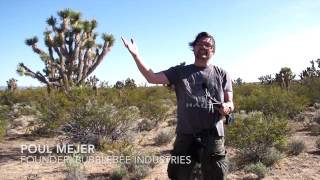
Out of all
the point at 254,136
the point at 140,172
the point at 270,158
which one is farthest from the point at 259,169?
the point at 140,172

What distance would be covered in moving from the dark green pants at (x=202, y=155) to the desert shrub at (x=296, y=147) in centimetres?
549

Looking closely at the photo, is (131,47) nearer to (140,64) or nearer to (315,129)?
(140,64)

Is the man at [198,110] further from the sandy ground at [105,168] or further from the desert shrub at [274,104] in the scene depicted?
the desert shrub at [274,104]

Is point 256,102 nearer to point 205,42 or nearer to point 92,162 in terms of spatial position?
point 92,162

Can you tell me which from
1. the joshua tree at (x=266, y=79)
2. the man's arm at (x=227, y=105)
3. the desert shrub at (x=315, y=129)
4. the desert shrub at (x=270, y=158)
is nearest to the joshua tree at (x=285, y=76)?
the joshua tree at (x=266, y=79)

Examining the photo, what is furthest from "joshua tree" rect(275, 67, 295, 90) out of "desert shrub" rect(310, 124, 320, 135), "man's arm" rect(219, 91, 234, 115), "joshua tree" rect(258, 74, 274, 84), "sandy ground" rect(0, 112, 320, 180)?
"man's arm" rect(219, 91, 234, 115)

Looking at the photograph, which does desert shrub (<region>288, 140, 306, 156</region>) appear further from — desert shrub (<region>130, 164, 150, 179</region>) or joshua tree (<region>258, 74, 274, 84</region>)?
joshua tree (<region>258, 74, 274, 84</region>)

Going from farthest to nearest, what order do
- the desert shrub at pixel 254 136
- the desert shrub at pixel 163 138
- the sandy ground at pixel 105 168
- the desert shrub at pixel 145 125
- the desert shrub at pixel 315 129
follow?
1. the desert shrub at pixel 145 125
2. the desert shrub at pixel 315 129
3. the desert shrub at pixel 163 138
4. the desert shrub at pixel 254 136
5. the sandy ground at pixel 105 168

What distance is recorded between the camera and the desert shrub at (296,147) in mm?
8852

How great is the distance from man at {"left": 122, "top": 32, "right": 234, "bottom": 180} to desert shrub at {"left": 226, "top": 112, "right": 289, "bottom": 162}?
14.5 ft

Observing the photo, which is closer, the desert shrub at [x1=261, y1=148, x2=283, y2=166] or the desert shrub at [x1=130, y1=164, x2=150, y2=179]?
the desert shrub at [x1=130, y1=164, x2=150, y2=179]

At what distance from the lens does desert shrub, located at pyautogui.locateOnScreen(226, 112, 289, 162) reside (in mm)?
8141

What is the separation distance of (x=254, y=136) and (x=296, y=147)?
126 centimetres

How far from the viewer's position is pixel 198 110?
12.2 feet
